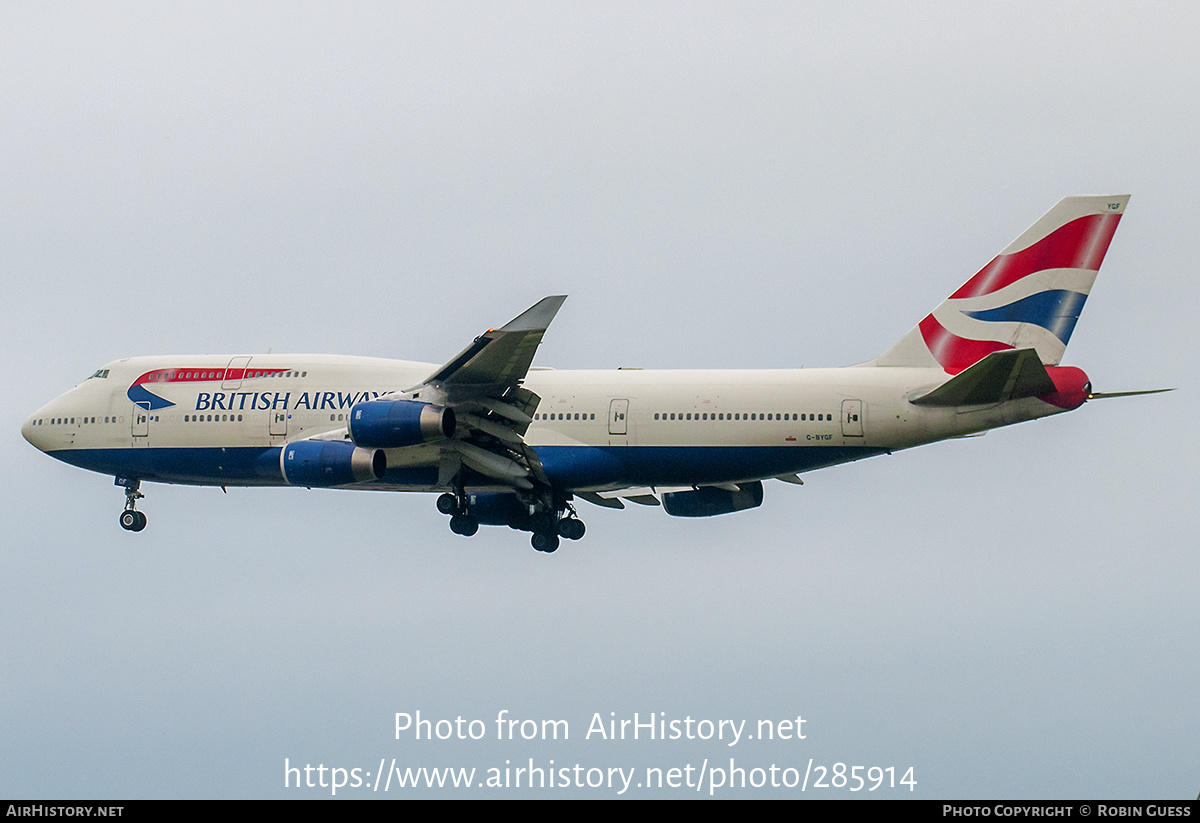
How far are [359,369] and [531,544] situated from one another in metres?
6.68

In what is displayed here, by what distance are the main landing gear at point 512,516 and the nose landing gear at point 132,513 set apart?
33.0 feet

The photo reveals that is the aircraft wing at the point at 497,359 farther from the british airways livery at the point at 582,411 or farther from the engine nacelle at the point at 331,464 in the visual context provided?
the engine nacelle at the point at 331,464

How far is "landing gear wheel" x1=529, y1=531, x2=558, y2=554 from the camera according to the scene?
151ft

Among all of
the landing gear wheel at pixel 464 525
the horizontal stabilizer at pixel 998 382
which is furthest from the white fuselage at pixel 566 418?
the landing gear wheel at pixel 464 525

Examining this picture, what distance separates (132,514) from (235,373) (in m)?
5.81

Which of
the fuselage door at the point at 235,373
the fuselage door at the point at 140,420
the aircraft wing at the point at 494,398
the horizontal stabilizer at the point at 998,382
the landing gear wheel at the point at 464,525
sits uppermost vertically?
the fuselage door at the point at 235,373

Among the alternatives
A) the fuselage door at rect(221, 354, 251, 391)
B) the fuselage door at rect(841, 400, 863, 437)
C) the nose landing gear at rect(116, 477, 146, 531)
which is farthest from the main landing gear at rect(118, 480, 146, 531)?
the fuselage door at rect(841, 400, 863, 437)

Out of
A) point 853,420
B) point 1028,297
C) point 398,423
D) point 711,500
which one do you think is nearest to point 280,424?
point 398,423

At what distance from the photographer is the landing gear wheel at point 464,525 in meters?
45.0

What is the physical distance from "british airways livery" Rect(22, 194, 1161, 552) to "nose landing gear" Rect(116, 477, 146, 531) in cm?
150

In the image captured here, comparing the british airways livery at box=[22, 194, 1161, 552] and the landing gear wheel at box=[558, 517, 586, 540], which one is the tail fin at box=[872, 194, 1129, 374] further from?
the landing gear wheel at box=[558, 517, 586, 540]

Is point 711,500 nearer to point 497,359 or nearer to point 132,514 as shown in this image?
point 497,359

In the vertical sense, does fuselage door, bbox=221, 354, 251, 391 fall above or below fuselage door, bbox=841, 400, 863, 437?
above
